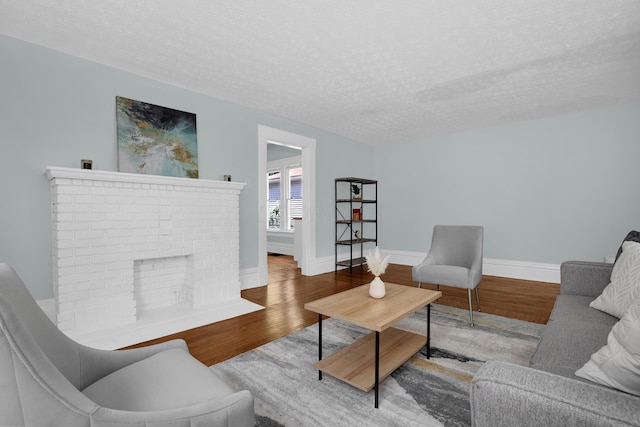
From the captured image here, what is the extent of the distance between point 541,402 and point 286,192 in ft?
23.4

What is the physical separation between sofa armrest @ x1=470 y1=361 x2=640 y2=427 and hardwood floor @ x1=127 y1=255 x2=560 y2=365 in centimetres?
198

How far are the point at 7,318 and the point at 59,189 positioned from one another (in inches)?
92.6

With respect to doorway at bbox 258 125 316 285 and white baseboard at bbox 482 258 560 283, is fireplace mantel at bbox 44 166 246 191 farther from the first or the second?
white baseboard at bbox 482 258 560 283

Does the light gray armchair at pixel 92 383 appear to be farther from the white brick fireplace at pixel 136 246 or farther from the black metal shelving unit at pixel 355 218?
the black metal shelving unit at pixel 355 218

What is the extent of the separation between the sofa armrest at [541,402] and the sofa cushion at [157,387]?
2.66 ft

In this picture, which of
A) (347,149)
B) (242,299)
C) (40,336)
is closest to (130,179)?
(242,299)

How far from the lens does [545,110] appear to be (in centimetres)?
430

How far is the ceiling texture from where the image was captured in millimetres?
2188

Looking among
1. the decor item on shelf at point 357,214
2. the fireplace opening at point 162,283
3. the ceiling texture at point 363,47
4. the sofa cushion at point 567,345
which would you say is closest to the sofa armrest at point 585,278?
the sofa cushion at point 567,345

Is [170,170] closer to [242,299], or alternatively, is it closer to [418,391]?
[242,299]

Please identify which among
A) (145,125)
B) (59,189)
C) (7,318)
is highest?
(145,125)

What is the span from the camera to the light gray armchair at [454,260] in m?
3.10

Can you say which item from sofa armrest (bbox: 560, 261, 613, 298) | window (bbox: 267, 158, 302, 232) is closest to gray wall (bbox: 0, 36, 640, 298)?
window (bbox: 267, 158, 302, 232)

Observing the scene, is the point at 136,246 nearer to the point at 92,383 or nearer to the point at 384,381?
the point at 92,383
